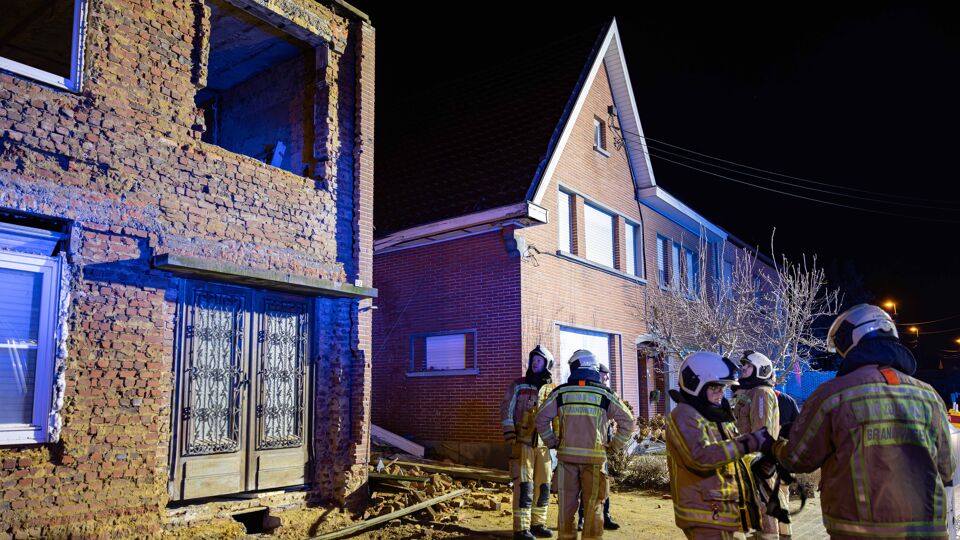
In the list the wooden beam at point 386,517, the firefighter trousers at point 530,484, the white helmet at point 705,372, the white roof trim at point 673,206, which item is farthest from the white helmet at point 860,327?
the white roof trim at point 673,206

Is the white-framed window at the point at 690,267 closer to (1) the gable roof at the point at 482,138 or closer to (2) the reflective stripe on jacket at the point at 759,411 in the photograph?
(1) the gable roof at the point at 482,138

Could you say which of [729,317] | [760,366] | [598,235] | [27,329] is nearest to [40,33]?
[27,329]

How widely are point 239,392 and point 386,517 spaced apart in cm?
233

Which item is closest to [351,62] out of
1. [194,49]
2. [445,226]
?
[194,49]

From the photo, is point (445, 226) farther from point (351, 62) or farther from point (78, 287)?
point (78, 287)

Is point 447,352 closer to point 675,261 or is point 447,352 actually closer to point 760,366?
point 760,366

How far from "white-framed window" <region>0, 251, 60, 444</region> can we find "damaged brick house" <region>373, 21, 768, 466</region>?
8.31 metres

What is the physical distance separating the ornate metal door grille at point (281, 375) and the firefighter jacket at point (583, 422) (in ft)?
11.6

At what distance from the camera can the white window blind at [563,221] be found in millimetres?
15500

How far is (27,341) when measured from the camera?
689cm

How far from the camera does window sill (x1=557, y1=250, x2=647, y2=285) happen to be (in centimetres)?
1539

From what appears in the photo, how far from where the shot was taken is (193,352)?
8234mm

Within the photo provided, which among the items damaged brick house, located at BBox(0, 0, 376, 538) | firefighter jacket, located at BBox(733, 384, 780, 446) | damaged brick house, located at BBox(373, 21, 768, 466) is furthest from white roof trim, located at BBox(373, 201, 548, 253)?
firefighter jacket, located at BBox(733, 384, 780, 446)

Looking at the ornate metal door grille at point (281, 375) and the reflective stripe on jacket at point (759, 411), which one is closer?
the reflective stripe on jacket at point (759, 411)
